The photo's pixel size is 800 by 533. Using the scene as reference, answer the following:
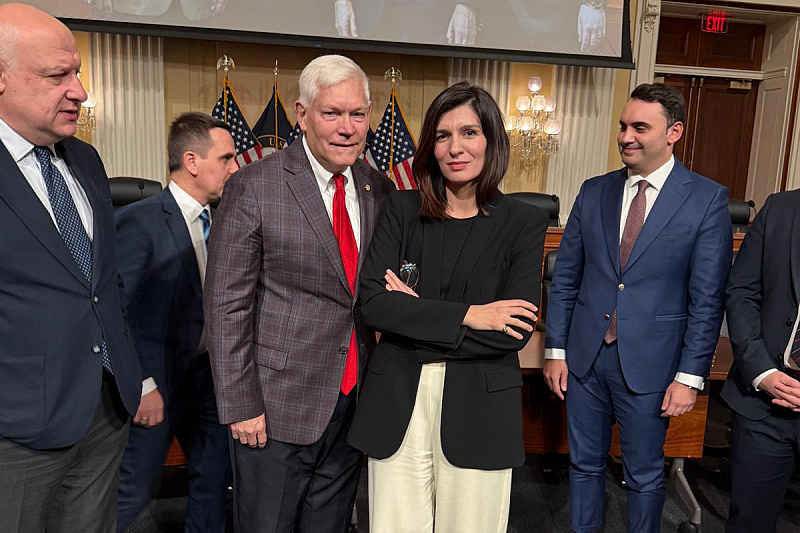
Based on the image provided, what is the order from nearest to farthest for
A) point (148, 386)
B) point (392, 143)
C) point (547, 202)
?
1. point (148, 386)
2. point (547, 202)
3. point (392, 143)

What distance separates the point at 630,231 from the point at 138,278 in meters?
1.70

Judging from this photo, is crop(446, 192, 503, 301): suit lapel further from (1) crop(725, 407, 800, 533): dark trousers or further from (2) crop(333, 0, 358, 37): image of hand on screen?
(2) crop(333, 0, 358, 37): image of hand on screen

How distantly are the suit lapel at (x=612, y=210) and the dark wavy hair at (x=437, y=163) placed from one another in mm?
709

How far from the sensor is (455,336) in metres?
1.55

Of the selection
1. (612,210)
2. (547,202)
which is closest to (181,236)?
(612,210)

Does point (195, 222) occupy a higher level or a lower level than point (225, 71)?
lower

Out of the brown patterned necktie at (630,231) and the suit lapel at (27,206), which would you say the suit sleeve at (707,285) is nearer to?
the brown patterned necktie at (630,231)

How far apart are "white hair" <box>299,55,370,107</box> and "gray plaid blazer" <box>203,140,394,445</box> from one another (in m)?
0.18

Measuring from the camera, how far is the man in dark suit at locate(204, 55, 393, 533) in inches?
63.9

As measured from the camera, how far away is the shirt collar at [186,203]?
236 cm

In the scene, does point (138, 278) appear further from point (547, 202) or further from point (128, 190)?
point (547, 202)

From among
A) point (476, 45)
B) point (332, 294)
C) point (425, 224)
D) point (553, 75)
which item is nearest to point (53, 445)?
point (332, 294)

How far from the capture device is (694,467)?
3.33m

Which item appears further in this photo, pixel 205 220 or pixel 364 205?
pixel 205 220
